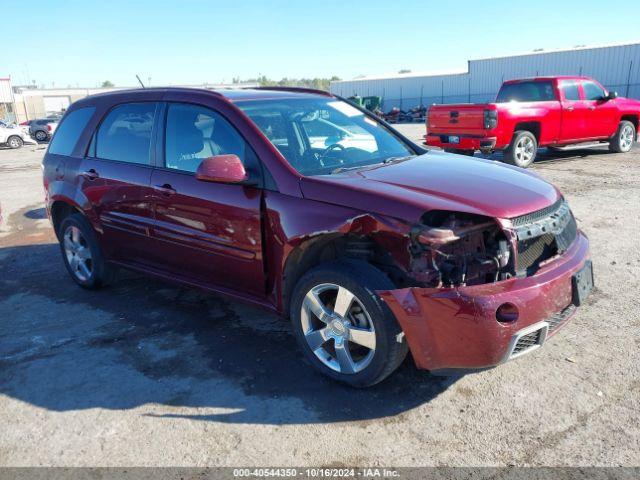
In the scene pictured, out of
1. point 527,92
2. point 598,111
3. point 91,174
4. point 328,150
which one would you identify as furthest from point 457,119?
point 91,174

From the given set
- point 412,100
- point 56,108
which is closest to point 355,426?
point 412,100

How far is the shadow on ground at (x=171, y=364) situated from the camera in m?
3.18

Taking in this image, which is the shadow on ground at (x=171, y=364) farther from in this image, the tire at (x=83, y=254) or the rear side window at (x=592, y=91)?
the rear side window at (x=592, y=91)

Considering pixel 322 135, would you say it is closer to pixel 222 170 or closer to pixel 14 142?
pixel 222 170

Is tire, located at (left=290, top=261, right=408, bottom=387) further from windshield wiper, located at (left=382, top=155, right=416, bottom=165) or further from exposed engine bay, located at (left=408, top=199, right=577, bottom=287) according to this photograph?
windshield wiper, located at (left=382, top=155, right=416, bottom=165)

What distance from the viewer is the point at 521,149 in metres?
11.2

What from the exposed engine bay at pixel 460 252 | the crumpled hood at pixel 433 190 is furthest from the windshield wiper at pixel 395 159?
the exposed engine bay at pixel 460 252

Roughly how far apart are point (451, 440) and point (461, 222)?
116 centimetres

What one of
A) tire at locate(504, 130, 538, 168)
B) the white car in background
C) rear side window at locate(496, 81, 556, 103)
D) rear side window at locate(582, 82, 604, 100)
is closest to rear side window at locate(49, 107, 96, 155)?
tire at locate(504, 130, 538, 168)

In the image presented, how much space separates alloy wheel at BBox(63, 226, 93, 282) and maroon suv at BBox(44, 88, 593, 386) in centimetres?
33

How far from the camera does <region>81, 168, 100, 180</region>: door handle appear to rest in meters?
4.71

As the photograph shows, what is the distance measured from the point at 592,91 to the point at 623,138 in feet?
6.40

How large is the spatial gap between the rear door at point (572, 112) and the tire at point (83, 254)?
10.4 metres

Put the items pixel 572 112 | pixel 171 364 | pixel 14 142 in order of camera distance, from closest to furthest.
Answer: pixel 171 364 < pixel 572 112 < pixel 14 142
